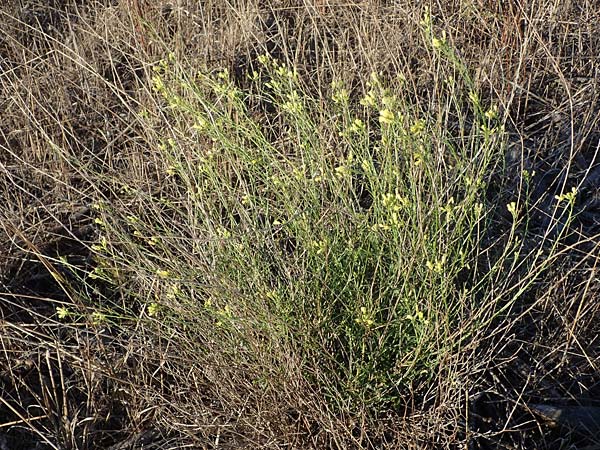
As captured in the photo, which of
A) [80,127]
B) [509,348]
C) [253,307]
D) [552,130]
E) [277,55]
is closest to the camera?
[253,307]

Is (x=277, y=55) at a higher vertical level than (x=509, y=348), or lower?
higher

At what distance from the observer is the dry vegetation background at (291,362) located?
6.79ft

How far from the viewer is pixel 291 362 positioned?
76.7 inches

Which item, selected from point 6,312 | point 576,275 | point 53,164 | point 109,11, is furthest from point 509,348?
point 109,11

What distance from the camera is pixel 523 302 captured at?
241 centimetres

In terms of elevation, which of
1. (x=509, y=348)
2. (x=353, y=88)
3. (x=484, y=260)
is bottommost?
(x=509, y=348)

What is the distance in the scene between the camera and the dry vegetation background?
2068 mm

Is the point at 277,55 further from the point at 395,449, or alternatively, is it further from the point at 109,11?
the point at 395,449

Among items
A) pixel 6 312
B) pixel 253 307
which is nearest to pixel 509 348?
pixel 253 307

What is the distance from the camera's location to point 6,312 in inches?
105

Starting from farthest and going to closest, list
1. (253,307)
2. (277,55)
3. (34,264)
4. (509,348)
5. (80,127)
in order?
(277,55) < (80,127) < (34,264) < (509,348) < (253,307)

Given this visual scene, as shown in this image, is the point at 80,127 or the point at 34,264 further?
the point at 80,127

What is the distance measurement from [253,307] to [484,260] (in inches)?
35.9

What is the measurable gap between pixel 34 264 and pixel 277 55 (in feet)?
5.48
